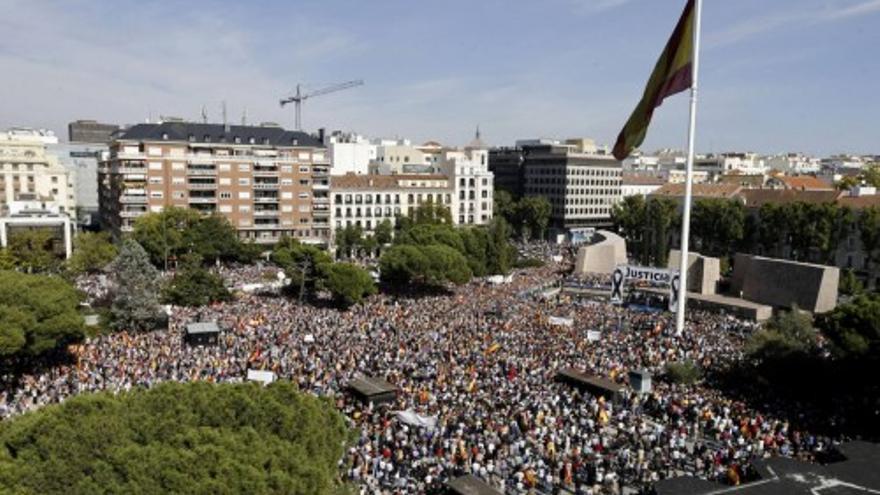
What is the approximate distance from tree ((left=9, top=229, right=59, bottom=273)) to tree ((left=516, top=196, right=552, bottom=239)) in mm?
64911

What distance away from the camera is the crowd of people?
2139 cm

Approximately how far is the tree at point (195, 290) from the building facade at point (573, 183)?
7734 centimetres

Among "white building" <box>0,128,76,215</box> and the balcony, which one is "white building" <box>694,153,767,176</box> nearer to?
the balcony

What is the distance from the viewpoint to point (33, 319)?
3075cm

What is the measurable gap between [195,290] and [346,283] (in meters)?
10.1

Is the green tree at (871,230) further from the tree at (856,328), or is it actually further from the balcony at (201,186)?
the balcony at (201,186)

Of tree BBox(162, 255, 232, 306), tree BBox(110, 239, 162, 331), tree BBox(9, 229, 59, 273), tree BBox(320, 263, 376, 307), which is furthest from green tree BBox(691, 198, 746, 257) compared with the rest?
tree BBox(9, 229, 59, 273)

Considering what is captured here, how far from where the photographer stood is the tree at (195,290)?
46.4m

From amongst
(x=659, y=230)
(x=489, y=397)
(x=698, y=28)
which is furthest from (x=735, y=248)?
(x=489, y=397)

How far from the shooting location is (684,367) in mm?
29906

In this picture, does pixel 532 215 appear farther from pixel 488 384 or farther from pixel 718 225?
pixel 488 384

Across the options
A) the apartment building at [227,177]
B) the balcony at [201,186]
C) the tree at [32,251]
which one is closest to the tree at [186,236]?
the balcony at [201,186]

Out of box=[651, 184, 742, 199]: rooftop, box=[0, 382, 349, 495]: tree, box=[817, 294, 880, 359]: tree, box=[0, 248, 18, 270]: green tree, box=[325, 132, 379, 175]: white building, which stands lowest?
box=[0, 248, 18, 270]: green tree

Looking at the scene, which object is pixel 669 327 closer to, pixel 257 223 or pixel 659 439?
pixel 659 439
